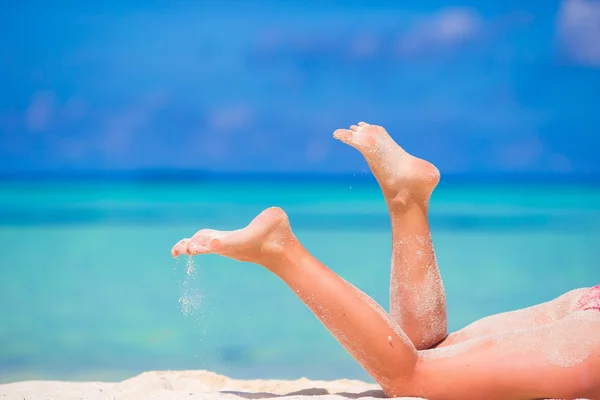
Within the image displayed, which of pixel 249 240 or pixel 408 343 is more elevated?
pixel 249 240

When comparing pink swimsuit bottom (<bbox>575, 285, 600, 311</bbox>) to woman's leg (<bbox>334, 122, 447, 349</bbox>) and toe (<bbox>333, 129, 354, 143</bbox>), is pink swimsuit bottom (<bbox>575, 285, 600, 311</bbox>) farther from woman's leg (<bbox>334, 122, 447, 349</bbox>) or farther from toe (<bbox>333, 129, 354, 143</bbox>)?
toe (<bbox>333, 129, 354, 143</bbox>)

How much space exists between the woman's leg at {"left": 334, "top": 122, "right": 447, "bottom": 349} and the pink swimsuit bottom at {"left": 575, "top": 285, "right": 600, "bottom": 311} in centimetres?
31

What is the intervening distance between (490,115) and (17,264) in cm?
515

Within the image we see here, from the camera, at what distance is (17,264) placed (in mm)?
4395

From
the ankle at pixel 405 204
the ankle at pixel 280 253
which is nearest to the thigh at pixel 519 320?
the ankle at pixel 405 204

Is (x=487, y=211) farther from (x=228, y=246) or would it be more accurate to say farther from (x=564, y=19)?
(x=228, y=246)

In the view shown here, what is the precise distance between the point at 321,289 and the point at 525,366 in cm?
43

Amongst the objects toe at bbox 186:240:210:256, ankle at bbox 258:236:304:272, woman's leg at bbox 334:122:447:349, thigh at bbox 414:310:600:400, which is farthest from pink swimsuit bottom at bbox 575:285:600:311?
toe at bbox 186:240:210:256

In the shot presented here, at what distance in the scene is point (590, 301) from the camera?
1.60 m

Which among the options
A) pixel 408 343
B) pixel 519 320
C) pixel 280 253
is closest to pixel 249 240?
pixel 280 253

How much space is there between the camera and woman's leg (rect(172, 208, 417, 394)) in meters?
1.47

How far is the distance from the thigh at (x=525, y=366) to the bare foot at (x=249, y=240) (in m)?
0.39

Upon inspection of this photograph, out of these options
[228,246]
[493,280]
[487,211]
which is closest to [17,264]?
[493,280]

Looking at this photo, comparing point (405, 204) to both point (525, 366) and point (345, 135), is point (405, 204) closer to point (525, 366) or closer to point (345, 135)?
point (345, 135)
